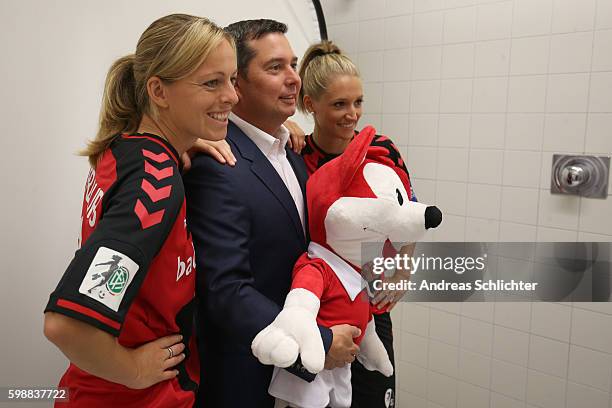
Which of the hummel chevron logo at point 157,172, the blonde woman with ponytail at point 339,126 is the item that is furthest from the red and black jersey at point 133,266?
the blonde woman with ponytail at point 339,126

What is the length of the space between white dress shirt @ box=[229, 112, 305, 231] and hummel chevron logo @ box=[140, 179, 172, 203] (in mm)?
417

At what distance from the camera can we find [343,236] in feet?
3.77

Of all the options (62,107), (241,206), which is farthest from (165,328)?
(62,107)

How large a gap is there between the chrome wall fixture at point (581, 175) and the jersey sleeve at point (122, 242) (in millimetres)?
1563

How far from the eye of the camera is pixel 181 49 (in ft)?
3.30

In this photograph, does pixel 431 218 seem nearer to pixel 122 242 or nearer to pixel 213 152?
pixel 213 152

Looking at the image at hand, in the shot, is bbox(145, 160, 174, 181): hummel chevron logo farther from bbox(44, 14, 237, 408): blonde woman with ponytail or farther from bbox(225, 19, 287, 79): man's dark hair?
bbox(225, 19, 287, 79): man's dark hair

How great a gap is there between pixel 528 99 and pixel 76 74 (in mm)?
1633

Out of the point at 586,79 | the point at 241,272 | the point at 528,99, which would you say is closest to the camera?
the point at 241,272

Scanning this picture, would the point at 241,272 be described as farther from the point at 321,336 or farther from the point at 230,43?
the point at 230,43

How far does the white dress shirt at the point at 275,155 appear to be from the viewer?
4.27 ft

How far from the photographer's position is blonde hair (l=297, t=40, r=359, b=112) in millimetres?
1651

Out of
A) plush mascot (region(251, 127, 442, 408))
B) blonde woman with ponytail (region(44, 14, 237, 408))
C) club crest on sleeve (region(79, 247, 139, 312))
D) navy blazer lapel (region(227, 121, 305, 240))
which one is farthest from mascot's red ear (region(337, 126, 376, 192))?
club crest on sleeve (region(79, 247, 139, 312))

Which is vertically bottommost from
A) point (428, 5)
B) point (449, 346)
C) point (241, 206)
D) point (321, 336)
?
point (449, 346)
